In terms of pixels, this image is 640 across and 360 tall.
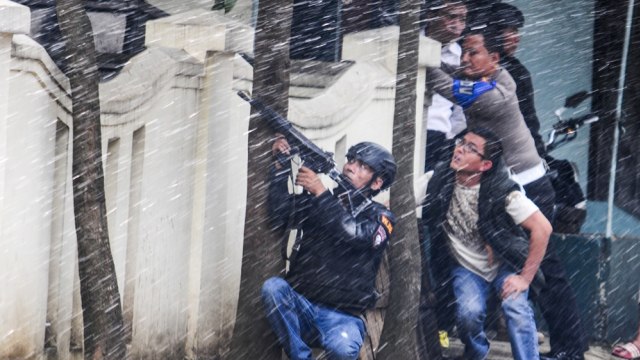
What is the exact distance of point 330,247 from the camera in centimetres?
805

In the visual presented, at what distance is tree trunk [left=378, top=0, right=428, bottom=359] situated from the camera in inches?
334

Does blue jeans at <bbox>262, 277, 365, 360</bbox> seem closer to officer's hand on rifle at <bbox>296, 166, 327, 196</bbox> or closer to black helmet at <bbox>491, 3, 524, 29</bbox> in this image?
officer's hand on rifle at <bbox>296, 166, 327, 196</bbox>

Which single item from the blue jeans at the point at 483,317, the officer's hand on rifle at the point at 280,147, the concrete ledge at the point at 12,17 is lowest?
the blue jeans at the point at 483,317

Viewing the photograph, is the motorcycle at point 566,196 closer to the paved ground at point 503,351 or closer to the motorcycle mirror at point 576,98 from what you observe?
the motorcycle mirror at point 576,98

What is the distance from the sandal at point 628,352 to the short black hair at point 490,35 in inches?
93.6

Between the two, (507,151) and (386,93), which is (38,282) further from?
(507,151)

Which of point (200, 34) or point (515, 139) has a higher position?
point (200, 34)

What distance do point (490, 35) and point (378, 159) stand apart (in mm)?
2331

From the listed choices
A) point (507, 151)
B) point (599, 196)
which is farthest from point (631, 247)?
point (507, 151)

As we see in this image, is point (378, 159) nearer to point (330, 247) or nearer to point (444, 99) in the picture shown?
point (330, 247)

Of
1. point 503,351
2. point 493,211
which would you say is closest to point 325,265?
point 493,211

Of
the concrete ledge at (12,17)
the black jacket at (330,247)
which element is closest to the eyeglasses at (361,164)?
the black jacket at (330,247)

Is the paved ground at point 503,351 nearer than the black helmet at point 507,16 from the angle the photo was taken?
Yes

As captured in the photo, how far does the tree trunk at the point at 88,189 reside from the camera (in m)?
6.75
